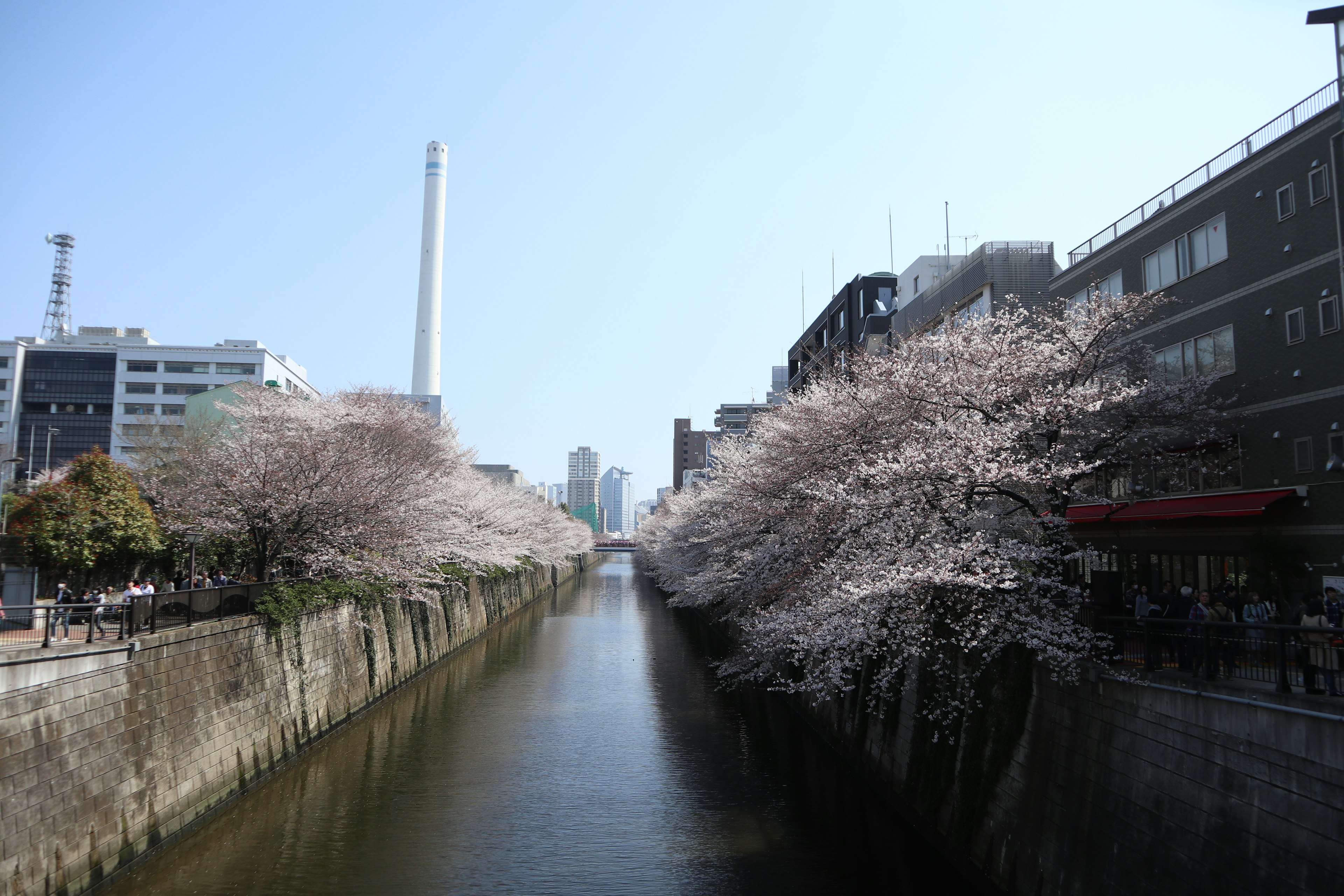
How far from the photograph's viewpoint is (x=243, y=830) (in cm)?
1791

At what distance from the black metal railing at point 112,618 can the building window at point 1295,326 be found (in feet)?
83.2

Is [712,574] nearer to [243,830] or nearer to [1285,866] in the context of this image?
[243,830]

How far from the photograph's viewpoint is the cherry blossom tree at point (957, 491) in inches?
621

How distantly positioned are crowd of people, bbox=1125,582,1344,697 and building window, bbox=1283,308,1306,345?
588cm

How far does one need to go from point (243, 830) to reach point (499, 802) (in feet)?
18.2

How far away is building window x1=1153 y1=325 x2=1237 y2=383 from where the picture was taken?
21688 mm

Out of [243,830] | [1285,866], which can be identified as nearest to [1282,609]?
[1285,866]

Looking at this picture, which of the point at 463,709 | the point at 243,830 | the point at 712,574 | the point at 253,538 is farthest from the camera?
the point at 712,574

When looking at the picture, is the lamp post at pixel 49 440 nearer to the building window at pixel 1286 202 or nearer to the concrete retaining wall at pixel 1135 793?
the concrete retaining wall at pixel 1135 793

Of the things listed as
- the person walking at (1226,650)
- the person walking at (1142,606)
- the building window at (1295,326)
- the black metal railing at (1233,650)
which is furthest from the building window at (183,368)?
the person walking at (1226,650)

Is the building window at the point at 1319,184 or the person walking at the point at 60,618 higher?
the building window at the point at 1319,184

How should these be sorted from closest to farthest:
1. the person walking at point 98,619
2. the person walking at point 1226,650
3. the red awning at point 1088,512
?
the person walking at point 1226,650
the person walking at point 98,619
the red awning at point 1088,512

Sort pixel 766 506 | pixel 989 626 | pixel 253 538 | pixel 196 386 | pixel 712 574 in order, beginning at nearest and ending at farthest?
pixel 989 626 → pixel 766 506 → pixel 253 538 → pixel 712 574 → pixel 196 386

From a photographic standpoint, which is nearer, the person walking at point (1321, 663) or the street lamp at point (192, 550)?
the person walking at point (1321, 663)
